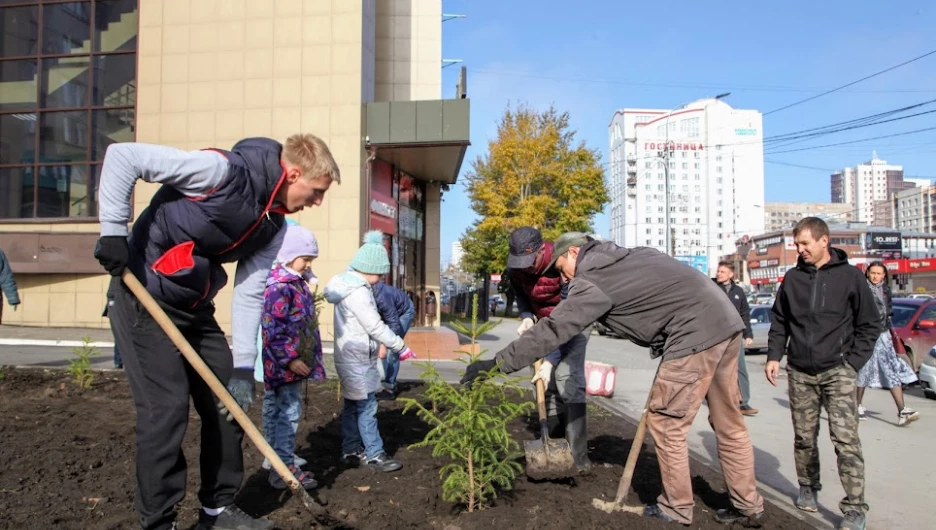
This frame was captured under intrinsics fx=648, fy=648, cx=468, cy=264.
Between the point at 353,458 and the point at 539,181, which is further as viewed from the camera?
the point at 539,181

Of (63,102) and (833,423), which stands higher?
(63,102)

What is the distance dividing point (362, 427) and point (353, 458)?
0.33 meters

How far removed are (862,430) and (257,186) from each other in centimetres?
717

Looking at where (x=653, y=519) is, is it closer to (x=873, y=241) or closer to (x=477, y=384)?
(x=477, y=384)

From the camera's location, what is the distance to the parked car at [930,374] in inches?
367

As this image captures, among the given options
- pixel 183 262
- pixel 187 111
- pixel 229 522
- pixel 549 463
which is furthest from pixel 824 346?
pixel 187 111

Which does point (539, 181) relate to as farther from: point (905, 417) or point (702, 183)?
point (702, 183)

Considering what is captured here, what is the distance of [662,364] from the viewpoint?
3494 millimetres

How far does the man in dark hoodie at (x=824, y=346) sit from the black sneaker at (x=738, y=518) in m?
0.69

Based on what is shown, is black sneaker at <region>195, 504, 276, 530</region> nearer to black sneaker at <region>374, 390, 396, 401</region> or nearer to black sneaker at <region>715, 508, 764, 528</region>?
black sneaker at <region>715, 508, 764, 528</region>

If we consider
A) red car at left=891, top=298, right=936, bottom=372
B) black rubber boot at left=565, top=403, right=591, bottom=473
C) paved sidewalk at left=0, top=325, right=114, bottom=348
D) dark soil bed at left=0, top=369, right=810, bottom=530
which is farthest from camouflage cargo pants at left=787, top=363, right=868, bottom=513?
paved sidewalk at left=0, top=325, right=114, bottom=348

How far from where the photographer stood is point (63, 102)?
17.2m

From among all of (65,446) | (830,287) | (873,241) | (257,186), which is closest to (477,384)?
(257,186)

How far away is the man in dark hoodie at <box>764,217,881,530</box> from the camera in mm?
3971
